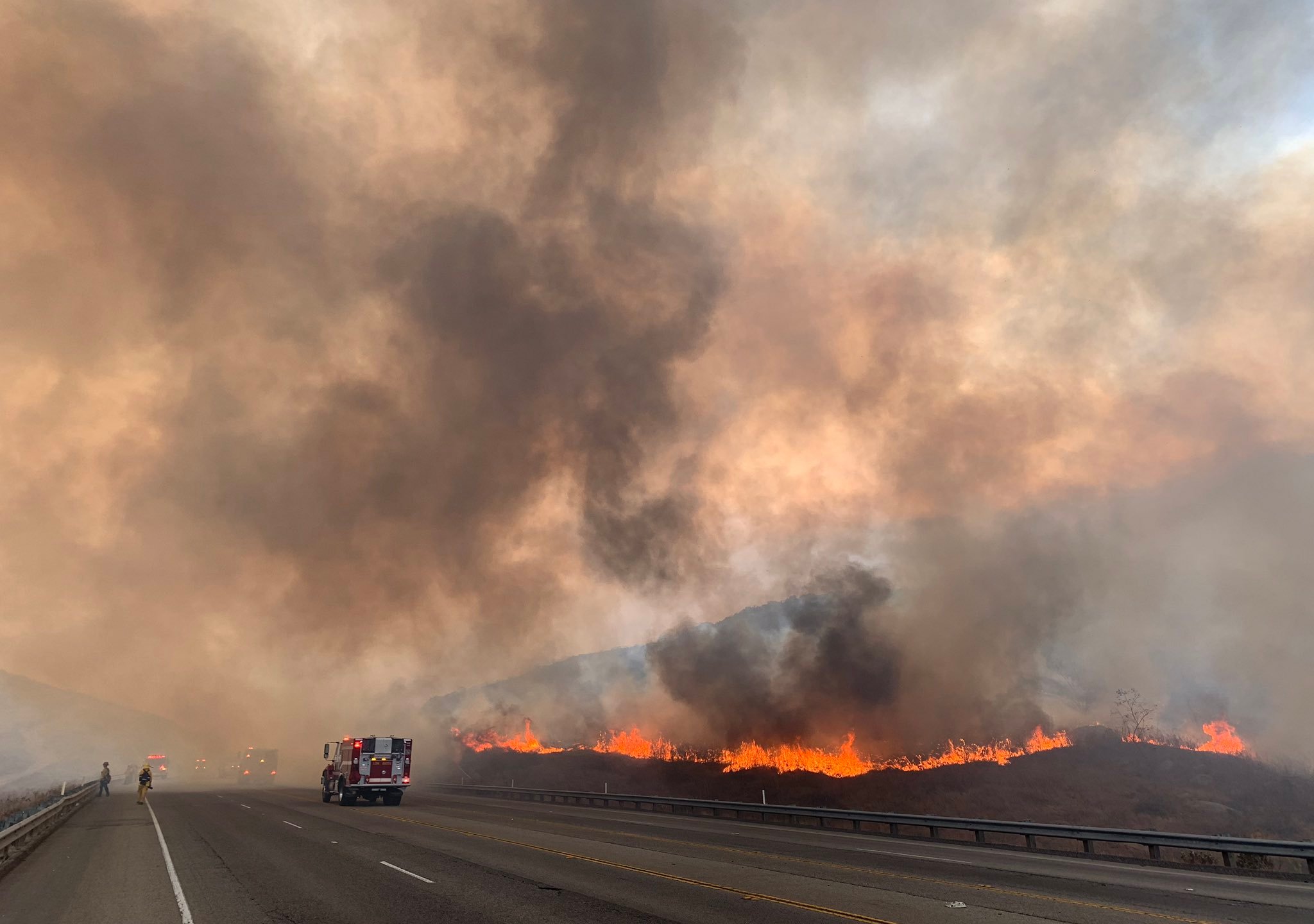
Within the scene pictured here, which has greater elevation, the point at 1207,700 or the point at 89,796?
the point at 1207,700

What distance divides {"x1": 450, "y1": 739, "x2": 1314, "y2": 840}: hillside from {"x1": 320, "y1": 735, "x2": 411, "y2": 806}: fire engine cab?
26690 mm

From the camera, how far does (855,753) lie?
211 ft

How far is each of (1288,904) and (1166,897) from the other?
1.67 m

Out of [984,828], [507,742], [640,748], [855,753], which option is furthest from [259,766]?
[984,828]

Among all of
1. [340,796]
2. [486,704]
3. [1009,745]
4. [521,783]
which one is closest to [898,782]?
[1009,745]

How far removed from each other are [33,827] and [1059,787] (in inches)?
2308

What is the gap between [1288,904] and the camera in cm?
1114

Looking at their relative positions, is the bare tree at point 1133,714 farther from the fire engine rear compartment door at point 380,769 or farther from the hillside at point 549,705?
the fire engine rear compartment door at point 380,769

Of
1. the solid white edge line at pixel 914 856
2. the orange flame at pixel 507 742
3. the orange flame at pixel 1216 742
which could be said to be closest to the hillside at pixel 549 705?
the orange flame at pixel 507 742

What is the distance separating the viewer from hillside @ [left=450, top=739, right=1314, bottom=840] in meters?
41.5

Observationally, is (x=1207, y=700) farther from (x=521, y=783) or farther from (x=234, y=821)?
(x=234, y=821)

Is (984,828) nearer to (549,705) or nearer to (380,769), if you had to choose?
(380,769)

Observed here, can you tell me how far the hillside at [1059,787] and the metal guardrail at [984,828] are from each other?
16689mm

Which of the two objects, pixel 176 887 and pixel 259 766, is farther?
pixel 259 766
